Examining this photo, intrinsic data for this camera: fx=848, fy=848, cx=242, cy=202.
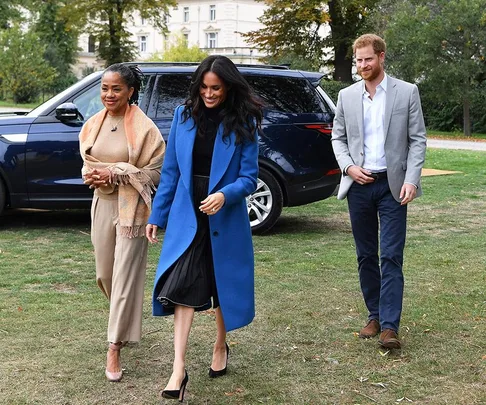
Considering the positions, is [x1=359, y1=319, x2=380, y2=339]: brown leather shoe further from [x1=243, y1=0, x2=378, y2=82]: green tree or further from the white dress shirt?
[x1=243, y1=0, x2=378, y2=82]: green tree

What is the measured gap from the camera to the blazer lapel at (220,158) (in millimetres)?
4656

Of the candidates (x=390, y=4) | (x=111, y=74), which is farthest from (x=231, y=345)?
(x=390, y=4)

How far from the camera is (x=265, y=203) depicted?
32.1ft

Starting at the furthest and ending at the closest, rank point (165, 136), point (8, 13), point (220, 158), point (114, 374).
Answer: point (8, 13) → point (165, 136) → point (114, 374) → point (220, 158)

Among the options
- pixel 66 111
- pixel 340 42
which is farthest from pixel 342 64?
pixel 66 111

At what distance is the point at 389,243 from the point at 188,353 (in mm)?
1486

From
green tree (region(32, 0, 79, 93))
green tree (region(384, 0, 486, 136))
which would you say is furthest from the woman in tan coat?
green tree (region(32, 0, 79, 93))

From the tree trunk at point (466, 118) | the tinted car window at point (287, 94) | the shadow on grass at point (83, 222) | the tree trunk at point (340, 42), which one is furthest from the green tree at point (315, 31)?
the tinted car window at point (287, 94)

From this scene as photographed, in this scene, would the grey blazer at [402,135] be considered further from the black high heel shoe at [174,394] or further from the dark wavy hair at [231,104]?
the black high heel shoe at [174,394]

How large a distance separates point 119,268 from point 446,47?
105 feet

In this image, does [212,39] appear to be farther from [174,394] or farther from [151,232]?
[174,394]

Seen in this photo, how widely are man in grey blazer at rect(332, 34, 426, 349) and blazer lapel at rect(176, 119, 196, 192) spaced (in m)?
1.37

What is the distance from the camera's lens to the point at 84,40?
97.1 m

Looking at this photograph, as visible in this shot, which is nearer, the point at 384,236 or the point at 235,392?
the point at 235,392
